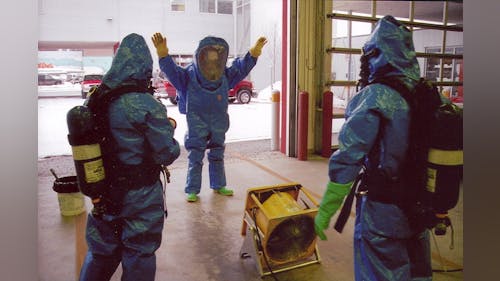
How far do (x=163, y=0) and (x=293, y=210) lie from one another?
1876cm

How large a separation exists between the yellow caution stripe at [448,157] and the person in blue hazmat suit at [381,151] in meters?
0.16

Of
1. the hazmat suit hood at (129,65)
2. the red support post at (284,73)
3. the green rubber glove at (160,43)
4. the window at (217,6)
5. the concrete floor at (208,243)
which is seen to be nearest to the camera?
the hazmat suit hood at (129,65)

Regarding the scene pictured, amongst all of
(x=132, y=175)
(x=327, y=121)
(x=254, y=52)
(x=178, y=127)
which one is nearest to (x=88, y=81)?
(x=178, y=127)

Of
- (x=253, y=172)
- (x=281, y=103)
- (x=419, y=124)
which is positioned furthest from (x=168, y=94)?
(x=419, y=124)

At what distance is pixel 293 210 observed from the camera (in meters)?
2.89

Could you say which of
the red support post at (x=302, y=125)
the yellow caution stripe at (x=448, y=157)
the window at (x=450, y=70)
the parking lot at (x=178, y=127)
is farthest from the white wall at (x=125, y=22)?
the yellow caution stripe at (x=448, y=157)

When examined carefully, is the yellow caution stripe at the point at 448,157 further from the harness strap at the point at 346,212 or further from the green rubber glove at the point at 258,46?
the green rubber glove at the point at 258,46

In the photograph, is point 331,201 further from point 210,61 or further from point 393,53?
point 210,61

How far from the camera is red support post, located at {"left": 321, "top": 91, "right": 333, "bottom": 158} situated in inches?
260

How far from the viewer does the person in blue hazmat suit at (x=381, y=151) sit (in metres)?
1.96

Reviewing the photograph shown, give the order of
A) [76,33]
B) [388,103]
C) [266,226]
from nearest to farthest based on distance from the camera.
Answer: [388,103] < [266,226] < [76,33]

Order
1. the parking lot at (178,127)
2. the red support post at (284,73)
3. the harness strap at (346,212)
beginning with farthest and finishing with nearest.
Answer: the parking lot at (178,127) < the red support post at (284,73) < the harness strap at (346,212)

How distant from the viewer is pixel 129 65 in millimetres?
2264
